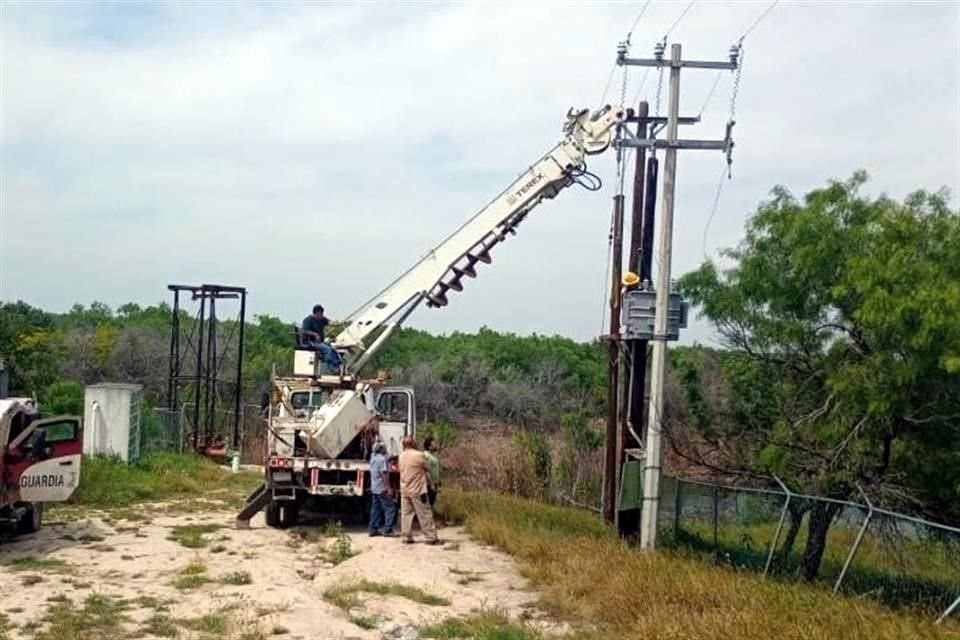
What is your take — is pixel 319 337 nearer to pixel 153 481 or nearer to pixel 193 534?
pixel 193 534

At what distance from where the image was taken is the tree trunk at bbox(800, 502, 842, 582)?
17.0 m

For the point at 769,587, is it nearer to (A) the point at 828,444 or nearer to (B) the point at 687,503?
(A) the point at 828,444

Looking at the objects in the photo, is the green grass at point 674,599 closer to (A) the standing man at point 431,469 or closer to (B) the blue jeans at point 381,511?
(A) the standing man at point 431,469

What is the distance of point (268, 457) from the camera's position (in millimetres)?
19953

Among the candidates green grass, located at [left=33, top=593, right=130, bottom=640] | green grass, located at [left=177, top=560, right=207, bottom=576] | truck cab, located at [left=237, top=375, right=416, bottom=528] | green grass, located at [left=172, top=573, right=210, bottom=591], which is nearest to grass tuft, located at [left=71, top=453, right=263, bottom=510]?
truck cab, located at [left=237, top=375, right=416, bottom=528]

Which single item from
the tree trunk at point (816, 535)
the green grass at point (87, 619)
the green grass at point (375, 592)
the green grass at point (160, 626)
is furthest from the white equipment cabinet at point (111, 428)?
the tree trunk at point (816, 535)

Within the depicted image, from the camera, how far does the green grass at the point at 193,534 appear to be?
17.7 m

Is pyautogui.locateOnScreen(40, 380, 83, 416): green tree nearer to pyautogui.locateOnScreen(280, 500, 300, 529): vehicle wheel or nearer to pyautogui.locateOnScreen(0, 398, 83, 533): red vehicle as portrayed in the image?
pyautogui.locateOnScreen(280, 500, 300, 529): vehicle wheel

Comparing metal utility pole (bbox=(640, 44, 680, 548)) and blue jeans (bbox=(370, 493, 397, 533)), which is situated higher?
metal utility pole (bbox=(640, 44, 680, 548))

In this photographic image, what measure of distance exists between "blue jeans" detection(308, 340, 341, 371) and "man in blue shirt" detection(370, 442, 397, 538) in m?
2.45

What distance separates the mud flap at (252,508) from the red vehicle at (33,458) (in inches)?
125

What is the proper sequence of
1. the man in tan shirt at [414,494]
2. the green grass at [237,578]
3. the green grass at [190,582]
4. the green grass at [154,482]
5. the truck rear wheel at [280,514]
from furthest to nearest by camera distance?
the green grass at [154,482]
the truck rear wheel at [280,514]
the man in tan shirt at [414,494]
the green grass at [237,578]
the green grass at [190,582]

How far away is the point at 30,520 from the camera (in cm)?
1800

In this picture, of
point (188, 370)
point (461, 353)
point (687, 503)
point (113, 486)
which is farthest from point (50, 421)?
point (461, 353)
